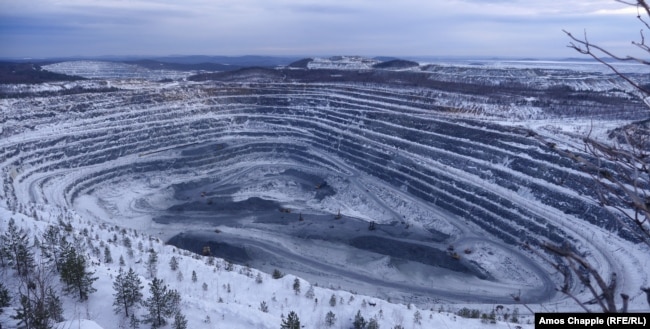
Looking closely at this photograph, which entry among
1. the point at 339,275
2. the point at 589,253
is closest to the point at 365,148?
Answer: the point at 339,275

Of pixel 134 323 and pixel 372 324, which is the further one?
pixel 372 324

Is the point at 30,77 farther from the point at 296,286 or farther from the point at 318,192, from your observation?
the point at 296,286

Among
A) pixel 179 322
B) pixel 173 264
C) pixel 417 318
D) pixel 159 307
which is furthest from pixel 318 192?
pixel 179 322

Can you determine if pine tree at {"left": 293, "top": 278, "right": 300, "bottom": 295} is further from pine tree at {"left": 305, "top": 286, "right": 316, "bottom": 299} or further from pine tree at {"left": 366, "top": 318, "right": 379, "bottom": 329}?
pine tree at {"left": 366, "top": 318, "right": 379, "bottom": 329}

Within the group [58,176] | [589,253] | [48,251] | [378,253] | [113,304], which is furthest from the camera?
[58,176]

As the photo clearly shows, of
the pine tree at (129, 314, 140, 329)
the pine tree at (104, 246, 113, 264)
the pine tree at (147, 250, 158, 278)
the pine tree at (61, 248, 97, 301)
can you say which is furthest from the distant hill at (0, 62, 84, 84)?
the pine tree at (129, 314, 140, 329)

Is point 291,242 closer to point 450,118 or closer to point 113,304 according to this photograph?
point 113,304
